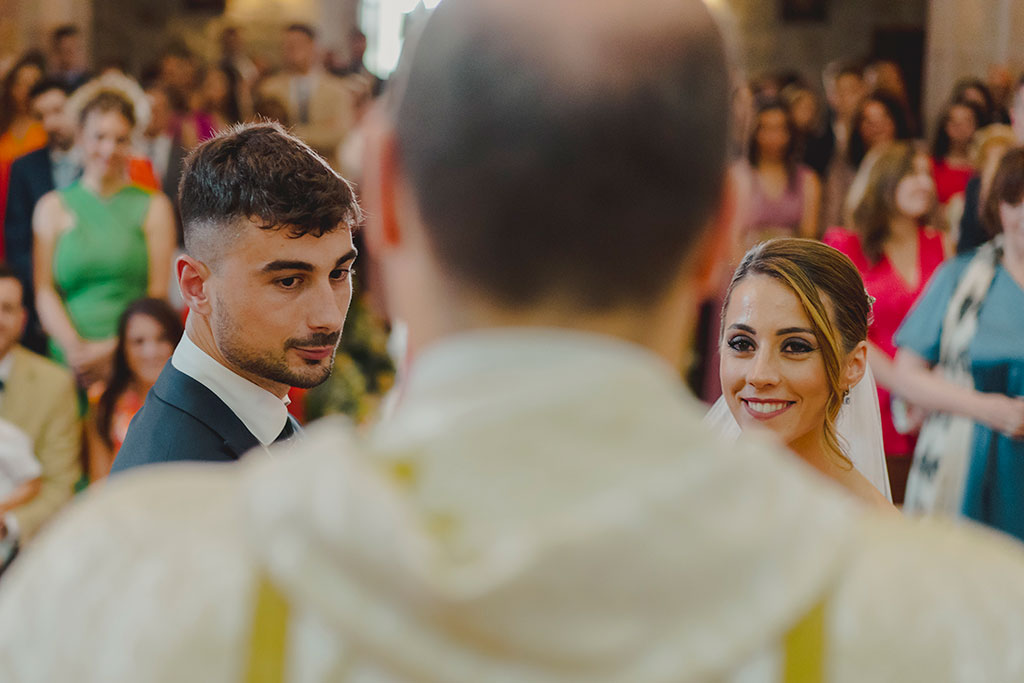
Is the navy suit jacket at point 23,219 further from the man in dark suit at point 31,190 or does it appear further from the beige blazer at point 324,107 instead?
the beige blazer at point 324,107

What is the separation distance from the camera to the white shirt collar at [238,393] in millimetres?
2062

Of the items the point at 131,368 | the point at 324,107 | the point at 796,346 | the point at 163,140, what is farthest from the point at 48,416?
the point at 324,107

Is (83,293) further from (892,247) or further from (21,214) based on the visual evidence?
(892,247)

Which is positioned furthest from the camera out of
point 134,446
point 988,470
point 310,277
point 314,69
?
point 314,69

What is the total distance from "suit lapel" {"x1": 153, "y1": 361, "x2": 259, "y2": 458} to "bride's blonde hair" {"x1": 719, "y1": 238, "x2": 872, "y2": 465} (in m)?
1.20

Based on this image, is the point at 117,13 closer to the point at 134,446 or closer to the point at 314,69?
the point at 314,69

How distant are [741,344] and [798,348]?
0.12 meters

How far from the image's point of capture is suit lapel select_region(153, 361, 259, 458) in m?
1.99

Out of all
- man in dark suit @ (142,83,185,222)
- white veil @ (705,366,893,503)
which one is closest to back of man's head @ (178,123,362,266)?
white veil @ (705,366,893,503)

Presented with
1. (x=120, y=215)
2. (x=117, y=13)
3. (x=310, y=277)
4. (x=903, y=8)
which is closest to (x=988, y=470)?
(x=310, y=277)

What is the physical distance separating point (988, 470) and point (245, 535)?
Answer: 3.70 metres

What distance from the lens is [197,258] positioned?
7.45 feet

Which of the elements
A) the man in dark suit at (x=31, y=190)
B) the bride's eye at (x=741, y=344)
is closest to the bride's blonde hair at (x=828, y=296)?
the bride's eye at (x=741, y=344)

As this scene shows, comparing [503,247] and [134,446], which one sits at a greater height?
[503,247]
